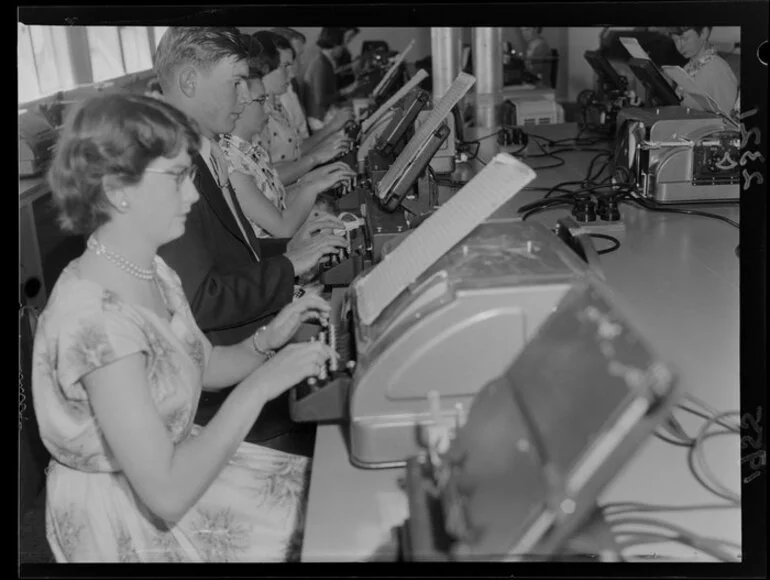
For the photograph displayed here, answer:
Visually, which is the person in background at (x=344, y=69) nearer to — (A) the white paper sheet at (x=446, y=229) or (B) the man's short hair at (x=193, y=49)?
(B) the man's short hair at (x=193, y=49)

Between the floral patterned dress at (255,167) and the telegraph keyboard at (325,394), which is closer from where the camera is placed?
the telegraph keyboard at (325,394)

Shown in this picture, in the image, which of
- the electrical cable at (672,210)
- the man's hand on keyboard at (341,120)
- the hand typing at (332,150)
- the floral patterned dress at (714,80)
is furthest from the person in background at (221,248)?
the man's hand on keyboard at (341,120)

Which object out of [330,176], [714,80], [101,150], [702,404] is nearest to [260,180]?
[330,176]

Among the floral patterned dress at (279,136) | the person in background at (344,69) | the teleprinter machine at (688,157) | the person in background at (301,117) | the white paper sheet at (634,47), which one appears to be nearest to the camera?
the teleprinter machine at (688,157)

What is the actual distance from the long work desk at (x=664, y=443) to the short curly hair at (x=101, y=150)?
1.52ft

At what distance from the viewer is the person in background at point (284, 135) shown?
291 centimetres

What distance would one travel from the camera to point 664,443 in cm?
119

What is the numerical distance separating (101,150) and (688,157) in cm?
165

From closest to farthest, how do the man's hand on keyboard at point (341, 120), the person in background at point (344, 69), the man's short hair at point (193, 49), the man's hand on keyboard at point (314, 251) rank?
1. the man's short hair at point (193, 49)
2. the man's hand on keyboard at point (314, 251)
3. the man's hand on keyboard at point (341, 120)
4. the person in background at point (344, 69)

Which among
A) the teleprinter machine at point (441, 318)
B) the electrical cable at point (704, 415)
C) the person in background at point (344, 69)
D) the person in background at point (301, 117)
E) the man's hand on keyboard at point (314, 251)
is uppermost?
the teleprinter machine at point (441, 318)

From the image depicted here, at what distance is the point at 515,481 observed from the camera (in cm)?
82

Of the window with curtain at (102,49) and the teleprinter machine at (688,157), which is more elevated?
the window with curtain at (102,49)
